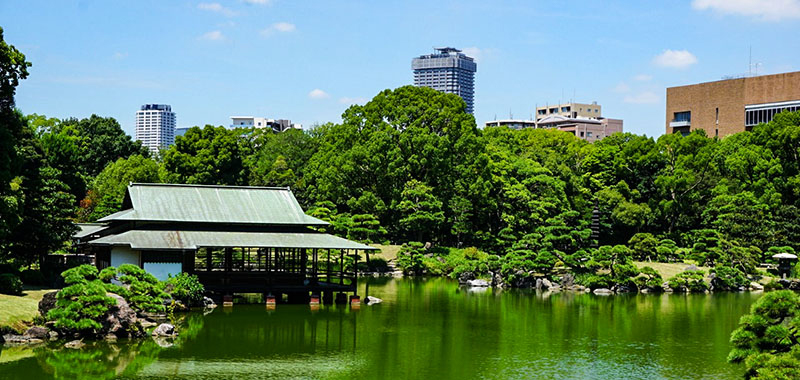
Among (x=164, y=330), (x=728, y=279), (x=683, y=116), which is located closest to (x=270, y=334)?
(x=164, y=330)

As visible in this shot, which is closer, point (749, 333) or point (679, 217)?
point (749, 333)

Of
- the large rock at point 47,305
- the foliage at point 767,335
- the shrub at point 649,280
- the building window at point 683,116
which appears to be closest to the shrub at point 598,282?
the shrub at point 649,280

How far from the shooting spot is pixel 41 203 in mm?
29906

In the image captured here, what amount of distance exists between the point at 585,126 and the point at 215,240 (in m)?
85.3

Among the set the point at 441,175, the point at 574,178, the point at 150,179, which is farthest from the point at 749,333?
the point at 150,179

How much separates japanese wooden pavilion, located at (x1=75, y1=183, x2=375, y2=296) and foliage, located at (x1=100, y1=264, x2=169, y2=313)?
2017 millimetres

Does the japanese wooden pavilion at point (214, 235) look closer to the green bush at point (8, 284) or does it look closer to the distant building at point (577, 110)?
the green bush at point (8, 284)

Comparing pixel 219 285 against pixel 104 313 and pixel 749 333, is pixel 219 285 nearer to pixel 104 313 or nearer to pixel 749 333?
pixel 104 313

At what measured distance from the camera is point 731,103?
72.0 m

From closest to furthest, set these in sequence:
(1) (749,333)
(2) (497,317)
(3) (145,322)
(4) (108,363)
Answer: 1. (1) (749,333)
2. (4) (108,363)
3. (3) (145,322)
4. (2) (497,317)

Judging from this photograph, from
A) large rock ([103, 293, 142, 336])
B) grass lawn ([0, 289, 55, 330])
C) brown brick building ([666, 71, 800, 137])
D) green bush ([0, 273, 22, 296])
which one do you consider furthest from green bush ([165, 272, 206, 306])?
brown brick building ([666, 71, 800, 137])

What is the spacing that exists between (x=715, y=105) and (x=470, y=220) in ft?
107

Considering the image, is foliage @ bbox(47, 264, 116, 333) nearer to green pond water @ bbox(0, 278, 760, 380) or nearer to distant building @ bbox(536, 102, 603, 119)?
green pond water @ bbox(0, 278, 760, 380)

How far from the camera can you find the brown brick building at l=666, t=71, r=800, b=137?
68000mm
